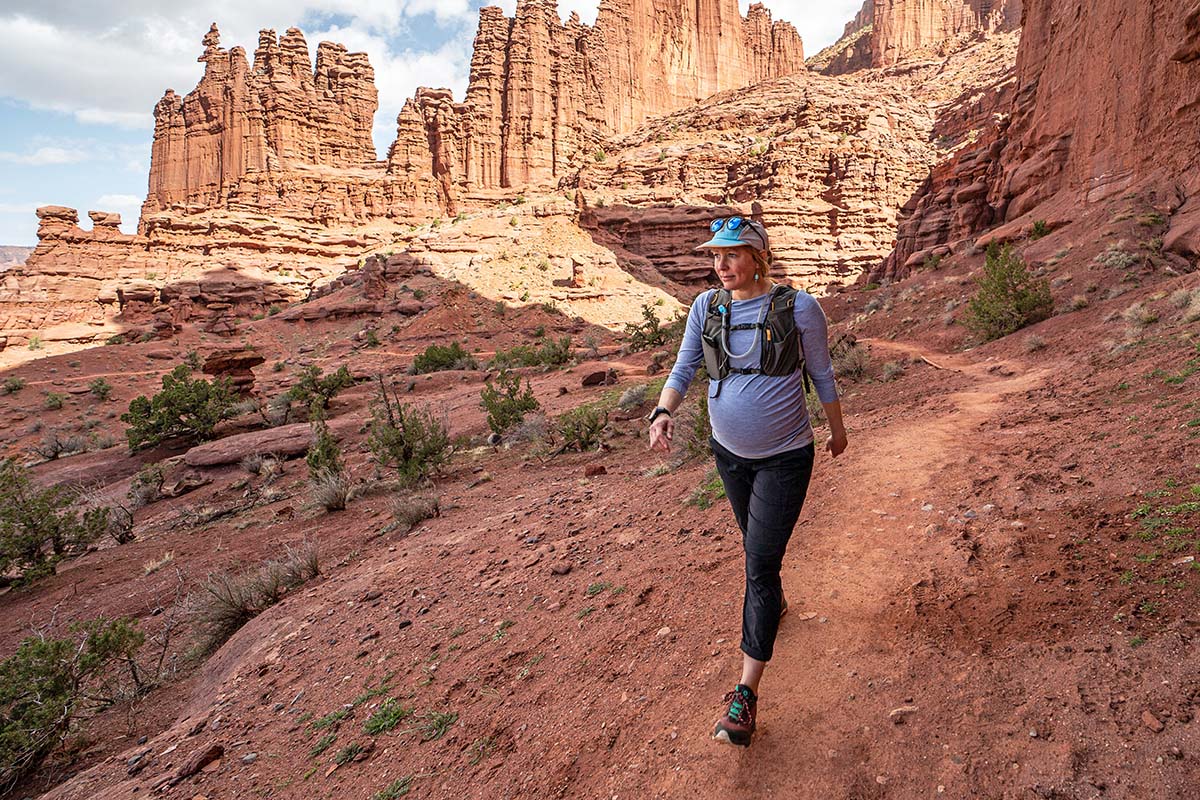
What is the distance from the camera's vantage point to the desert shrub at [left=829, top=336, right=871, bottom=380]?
924cm

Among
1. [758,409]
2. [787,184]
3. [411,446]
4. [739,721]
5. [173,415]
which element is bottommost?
[739,721]

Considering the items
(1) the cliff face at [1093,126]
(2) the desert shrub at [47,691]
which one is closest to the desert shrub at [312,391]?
(2) the desert shrub at [47,691]

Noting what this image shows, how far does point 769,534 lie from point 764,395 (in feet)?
1.85

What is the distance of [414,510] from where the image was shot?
6512 mm

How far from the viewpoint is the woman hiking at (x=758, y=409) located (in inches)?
85.4

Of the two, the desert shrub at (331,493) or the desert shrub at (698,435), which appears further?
the desert shrub at (331,493)

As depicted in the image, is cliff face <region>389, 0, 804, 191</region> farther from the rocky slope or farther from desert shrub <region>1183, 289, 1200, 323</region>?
desert shrub <region>1183, 289, 1200, 323</region>

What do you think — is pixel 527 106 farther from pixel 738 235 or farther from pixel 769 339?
pixel 769 339

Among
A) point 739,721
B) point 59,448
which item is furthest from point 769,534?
point 59,448

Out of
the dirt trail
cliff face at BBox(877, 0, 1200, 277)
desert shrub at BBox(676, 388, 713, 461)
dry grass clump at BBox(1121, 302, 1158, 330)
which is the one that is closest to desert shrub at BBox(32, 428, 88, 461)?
desert shrub at BBox(676, 388, 713, 461)

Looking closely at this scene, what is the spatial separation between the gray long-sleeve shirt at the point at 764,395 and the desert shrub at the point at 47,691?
4.78 meters

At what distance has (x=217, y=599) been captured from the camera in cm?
511

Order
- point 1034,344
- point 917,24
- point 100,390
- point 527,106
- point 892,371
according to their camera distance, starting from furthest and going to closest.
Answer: point 917,24, point 527,106, point 100,390, point 892,371, point 1034,344

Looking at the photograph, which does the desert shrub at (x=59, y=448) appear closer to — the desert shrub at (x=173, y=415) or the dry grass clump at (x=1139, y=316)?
the desert shrub at (x=173, y=415)
